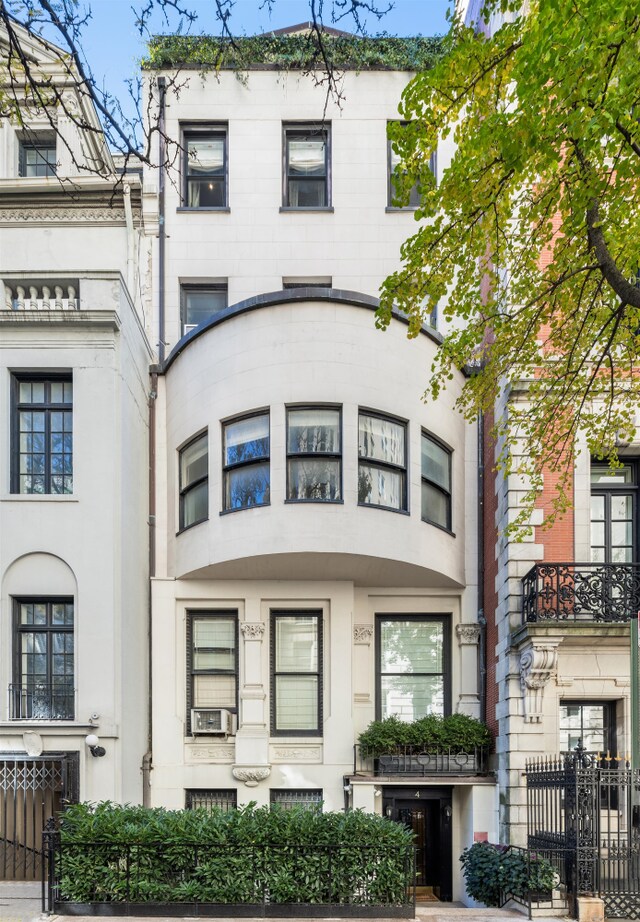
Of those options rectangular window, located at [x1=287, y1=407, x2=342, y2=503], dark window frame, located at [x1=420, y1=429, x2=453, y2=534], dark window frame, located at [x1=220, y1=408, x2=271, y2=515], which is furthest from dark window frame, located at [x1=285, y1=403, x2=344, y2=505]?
dark window frame, located at [x1=420, y1=429, x2=453, y2=534]

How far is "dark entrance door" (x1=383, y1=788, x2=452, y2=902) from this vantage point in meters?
17.1

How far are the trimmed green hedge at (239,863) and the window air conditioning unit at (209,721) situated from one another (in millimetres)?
4876

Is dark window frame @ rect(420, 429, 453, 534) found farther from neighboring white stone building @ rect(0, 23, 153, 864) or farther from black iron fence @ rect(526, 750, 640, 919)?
neighboring white stone building @ rect(0, 23, 153, 864)

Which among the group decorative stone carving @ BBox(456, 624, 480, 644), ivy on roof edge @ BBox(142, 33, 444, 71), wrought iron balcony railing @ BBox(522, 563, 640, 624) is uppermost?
ivy on roof edge @ BBox(142, 33, 444, 71)

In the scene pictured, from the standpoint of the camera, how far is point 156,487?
18547mm

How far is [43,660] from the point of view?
1582 centimetres

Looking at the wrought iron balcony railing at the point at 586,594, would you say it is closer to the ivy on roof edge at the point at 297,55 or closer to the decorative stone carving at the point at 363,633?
the decorative stone carving at the point at 363,633

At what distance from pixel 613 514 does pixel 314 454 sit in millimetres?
5522

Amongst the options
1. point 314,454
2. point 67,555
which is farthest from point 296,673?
point 67,555

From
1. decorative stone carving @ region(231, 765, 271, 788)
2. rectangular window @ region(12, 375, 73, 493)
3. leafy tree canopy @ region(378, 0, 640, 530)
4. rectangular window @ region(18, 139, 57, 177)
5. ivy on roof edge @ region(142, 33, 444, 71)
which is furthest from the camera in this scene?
rectangular window @ region(18, 139, 57, 177)

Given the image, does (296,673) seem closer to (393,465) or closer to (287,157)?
(393,465)

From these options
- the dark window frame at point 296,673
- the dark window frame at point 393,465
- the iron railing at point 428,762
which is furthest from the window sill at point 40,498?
the iron railing at point 428,762

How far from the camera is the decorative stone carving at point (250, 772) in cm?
1705

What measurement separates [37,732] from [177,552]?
4360 millimetres
